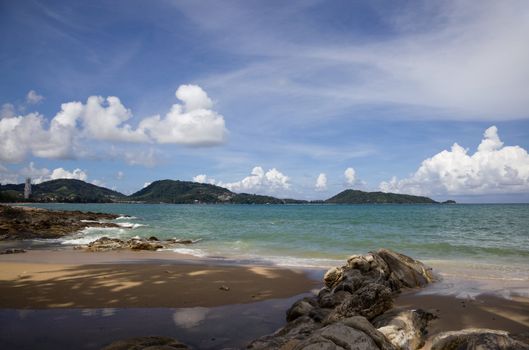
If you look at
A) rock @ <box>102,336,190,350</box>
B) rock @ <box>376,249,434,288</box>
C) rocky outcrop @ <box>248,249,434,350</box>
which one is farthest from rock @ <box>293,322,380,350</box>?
rock @ <box>376,249,434,288</box>

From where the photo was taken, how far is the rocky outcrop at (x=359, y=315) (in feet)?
16.7

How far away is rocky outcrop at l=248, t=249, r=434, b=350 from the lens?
5.09 m

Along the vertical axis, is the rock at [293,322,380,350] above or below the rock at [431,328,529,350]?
above

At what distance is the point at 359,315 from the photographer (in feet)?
25.8

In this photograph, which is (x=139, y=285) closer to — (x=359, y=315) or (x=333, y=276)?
(x=333, y=276)

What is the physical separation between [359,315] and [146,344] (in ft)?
14.6

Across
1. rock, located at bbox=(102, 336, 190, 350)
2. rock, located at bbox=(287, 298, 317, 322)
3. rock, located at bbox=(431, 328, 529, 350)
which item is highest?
rock, located at bbox=(431, 328, 529, 350)

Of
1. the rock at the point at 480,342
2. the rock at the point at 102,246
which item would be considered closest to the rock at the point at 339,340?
the rock at the point at 480,342

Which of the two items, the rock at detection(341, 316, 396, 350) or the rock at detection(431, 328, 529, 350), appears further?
the rock at detection(341, 316, 396, 350)

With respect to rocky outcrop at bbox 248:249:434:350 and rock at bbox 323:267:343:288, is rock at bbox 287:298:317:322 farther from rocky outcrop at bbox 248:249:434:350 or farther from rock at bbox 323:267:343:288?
rock at bbox 323:267:343:288

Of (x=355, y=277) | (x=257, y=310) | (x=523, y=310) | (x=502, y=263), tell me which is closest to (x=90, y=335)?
(x=257, y=310)

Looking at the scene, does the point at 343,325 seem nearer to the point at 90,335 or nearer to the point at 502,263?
the point at 90,335

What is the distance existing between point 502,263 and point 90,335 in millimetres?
20074

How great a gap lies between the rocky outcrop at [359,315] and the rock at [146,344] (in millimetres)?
1372
